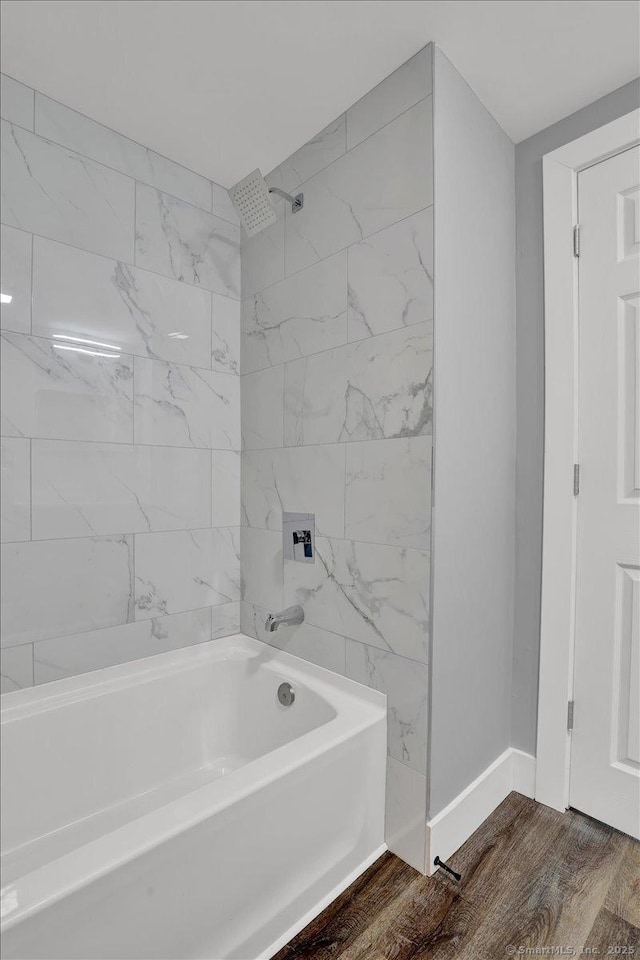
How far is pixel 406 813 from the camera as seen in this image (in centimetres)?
152

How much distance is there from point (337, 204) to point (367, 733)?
1774 mm

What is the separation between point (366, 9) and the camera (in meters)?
1.35

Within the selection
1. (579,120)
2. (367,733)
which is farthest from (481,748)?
(579,120)

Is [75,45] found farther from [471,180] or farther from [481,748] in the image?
[481,748]

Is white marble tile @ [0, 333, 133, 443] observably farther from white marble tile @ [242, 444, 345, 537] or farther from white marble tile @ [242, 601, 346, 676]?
white marble tile @ [242, 601, 346, 676]

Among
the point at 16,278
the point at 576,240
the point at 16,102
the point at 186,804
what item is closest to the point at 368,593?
the point at 186,804

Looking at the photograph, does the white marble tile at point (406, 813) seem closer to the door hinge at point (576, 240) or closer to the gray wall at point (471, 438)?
the gray wall at point (471, 438)

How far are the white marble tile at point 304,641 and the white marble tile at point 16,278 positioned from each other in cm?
139

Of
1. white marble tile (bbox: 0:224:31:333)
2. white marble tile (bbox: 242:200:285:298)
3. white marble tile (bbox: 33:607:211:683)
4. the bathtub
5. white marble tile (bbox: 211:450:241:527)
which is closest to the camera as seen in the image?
the bathtub

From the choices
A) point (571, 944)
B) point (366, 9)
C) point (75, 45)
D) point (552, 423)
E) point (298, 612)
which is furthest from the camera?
point (298, 612)

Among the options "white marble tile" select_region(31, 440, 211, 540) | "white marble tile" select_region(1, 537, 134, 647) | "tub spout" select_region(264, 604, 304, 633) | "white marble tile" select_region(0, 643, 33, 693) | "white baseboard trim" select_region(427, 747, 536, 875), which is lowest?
"white baseboard trim" select_region(427, 747, 536, 875)

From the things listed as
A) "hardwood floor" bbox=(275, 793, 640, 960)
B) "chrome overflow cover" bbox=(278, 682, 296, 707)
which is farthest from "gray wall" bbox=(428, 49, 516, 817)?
"chrome overflow cover" bbox=(278, 682, 296, 707)

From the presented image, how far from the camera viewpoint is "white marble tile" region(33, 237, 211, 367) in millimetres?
1659

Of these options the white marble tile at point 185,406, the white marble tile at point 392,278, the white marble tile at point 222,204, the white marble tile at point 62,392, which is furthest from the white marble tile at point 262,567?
the white marble tile at point 222,204
